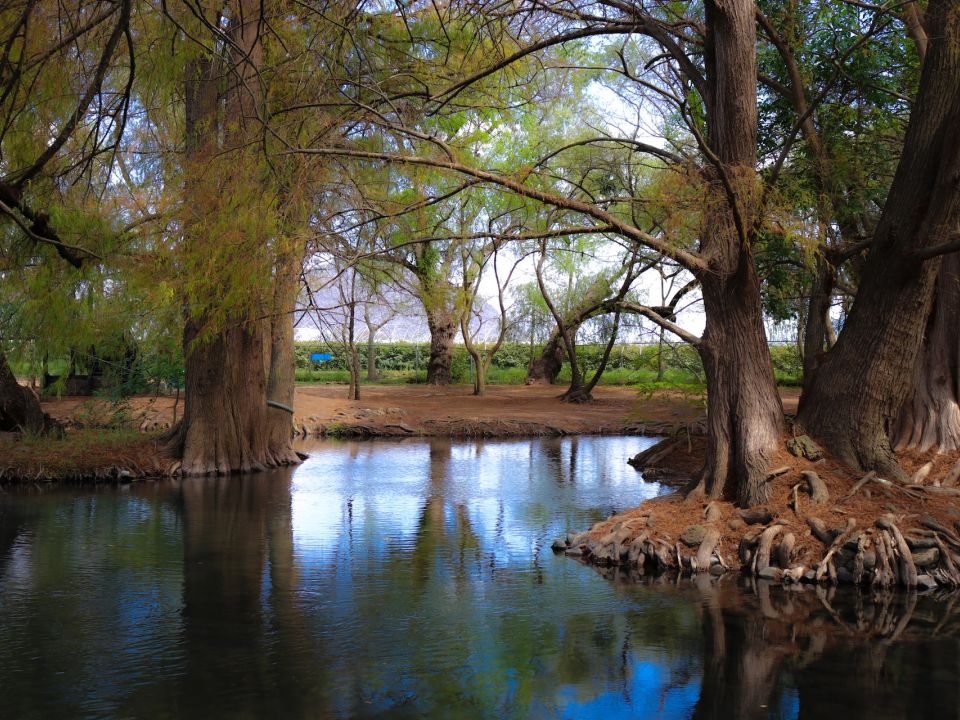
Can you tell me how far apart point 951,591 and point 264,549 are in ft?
21.1

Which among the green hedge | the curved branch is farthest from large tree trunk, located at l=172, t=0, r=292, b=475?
the green hedge

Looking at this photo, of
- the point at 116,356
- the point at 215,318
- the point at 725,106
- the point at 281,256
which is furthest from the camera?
the point at 116,356

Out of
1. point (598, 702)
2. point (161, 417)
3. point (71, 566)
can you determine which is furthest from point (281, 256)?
point (161, 417)

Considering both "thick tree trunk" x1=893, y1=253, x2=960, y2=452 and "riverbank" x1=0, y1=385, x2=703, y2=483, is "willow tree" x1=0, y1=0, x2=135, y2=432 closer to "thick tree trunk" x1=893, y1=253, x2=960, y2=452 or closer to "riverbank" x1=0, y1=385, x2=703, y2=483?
"riverbank" x1=0, y1=385, x2=703, y2=483

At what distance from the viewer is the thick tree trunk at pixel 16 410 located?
14.9m

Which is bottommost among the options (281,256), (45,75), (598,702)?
(598,702)

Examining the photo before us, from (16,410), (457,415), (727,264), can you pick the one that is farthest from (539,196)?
(457,415)

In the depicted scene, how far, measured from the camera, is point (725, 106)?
9711 millimetres

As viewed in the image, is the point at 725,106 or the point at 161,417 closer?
the point at 725,106

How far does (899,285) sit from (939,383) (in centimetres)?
220

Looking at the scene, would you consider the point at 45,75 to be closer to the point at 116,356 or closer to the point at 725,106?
the point at 725,106

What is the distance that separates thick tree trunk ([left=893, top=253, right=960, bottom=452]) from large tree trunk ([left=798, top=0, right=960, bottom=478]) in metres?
1.33

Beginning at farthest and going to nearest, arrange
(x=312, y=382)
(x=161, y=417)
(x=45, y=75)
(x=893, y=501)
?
1. (x=312, y=382)
2. (x=161, y=417)
3. (x=893, y=501)
4. (x=45, y=75)

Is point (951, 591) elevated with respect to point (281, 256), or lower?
lower
